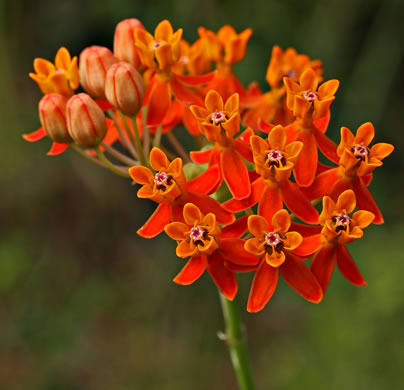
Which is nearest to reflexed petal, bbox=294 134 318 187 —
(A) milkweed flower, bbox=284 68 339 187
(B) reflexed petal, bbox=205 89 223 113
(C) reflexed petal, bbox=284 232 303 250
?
(A) milkweed flower, bbox=284 68 339 187

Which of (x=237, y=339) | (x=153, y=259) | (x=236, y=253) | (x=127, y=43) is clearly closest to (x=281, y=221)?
(x=236, y=253)

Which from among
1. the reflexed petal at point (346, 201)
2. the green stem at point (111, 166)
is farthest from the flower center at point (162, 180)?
the reflexed petal at point (346, 201)

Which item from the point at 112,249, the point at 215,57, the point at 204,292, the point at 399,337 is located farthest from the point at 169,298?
the point at 215,57

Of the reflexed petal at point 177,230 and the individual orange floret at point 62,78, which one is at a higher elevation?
the individual orange floret at point 62,78

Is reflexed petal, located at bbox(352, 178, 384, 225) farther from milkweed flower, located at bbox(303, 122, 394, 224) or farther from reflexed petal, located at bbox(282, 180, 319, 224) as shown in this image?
reflexed petal, located at bbox(282, 180, 319, 224)

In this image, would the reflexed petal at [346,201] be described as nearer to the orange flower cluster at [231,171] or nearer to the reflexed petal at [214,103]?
the orange flower cluster at [231,171]

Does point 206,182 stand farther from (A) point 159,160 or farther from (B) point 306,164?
(B) point 306,164
